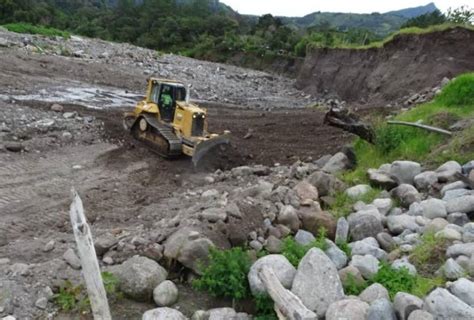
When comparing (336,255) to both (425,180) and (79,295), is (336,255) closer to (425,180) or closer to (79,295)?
(79,295)

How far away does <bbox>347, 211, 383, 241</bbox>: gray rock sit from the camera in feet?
19.8

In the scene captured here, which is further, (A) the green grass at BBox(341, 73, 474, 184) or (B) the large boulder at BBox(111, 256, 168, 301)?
(A) the green grass at BBox(341, 73, 474, 184)

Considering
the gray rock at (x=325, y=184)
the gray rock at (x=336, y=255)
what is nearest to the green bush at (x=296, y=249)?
the gray rock at (x=336, y=255)

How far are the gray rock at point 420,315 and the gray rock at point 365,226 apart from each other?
2.14m

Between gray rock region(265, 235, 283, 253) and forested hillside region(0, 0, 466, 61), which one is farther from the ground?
forested hillside region(0, 0, 466, 61)

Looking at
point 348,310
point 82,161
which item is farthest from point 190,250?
point 82,161

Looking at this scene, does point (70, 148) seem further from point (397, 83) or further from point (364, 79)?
point (364, 79)

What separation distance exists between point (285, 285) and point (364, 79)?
69.8ft

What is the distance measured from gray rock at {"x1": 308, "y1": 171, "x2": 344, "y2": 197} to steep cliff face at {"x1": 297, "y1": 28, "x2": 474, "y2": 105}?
1165 cm

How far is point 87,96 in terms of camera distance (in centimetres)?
1738

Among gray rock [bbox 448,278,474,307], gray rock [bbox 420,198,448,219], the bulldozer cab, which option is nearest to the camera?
gray rock [bbox 448,278,474,307]

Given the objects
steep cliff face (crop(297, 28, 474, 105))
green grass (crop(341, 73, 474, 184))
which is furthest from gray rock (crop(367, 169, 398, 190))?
steep cliff face (crop(297, 28, 474, 105))

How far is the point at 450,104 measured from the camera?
1022 centimetres

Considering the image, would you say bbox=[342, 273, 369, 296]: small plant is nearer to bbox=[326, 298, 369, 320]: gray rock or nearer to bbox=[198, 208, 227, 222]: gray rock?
bbox=[326, 298, 369, 320]: gray rock
